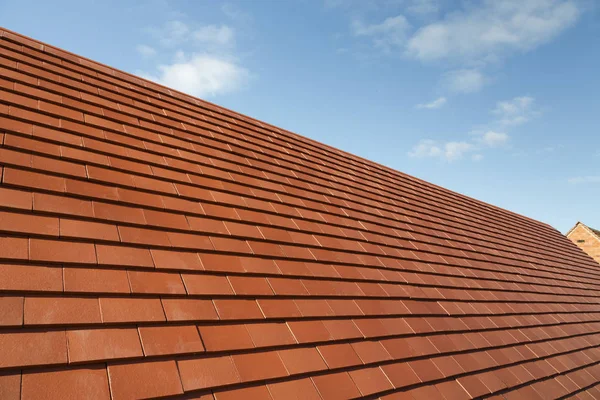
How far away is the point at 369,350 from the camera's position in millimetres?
2613

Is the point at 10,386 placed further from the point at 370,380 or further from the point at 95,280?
the point at 370,380

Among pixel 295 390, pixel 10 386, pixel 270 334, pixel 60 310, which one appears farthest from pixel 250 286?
pixel 10 386

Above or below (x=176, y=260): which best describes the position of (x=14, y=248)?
above

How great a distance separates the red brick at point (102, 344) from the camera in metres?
1.52

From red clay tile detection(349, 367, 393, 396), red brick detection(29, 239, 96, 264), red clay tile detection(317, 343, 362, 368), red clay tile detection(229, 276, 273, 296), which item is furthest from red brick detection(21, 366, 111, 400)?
red clay tile detection(349, 367, 393, 396)

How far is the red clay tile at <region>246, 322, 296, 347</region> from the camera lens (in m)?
2.12

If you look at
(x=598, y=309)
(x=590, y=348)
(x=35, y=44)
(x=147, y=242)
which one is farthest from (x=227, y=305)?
(x=598, y=309)

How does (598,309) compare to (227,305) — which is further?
(598,309)

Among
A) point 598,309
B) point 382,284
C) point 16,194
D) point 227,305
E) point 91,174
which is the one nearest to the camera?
point 16,194

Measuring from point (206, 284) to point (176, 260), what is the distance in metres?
0.25

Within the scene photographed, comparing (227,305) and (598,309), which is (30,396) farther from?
(598,309)

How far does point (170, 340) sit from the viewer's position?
180cm

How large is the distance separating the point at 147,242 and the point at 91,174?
70 centimetres

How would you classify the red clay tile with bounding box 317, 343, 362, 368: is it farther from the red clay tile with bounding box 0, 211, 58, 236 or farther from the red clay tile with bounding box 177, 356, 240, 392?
the red clay tile with bounding box 0, 211, 58, 236
